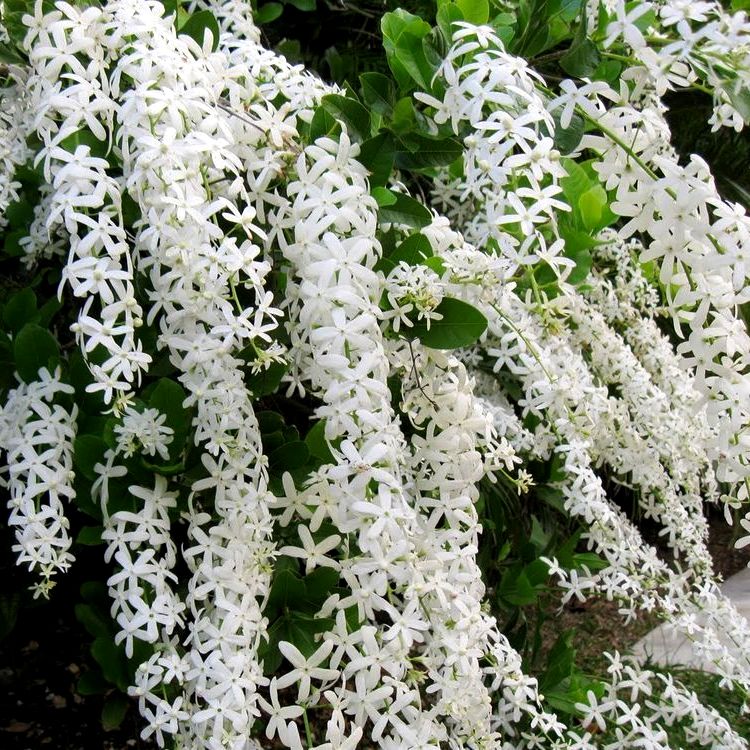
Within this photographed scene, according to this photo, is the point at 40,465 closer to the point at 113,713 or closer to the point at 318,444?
the point at 318,444

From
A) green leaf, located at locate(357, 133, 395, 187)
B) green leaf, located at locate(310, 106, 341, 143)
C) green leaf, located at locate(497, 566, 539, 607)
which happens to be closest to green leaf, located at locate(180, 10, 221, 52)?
green leaf, located at locate(310, 106, 341, 143)

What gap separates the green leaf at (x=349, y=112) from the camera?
4.53 feet

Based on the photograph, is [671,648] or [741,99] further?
[671,648]

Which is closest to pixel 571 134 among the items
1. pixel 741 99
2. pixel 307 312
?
pixel 741 99

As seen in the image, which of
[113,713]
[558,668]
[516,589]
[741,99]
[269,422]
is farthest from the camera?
[516,589]

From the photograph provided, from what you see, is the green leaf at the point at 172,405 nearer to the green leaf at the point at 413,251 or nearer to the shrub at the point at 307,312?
the shrub at the point at 307,312

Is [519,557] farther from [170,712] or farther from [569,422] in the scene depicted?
[170,712]

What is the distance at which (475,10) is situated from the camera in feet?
4.74

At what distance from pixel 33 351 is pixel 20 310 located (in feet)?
0.49

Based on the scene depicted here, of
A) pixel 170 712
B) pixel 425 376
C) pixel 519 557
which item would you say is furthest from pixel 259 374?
pixel 519 557

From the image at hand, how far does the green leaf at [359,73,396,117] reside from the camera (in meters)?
1.48

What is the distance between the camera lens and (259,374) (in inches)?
55.1

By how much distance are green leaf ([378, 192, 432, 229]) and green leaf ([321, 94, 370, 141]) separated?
5.2 inches

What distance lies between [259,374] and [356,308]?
0.27 m
